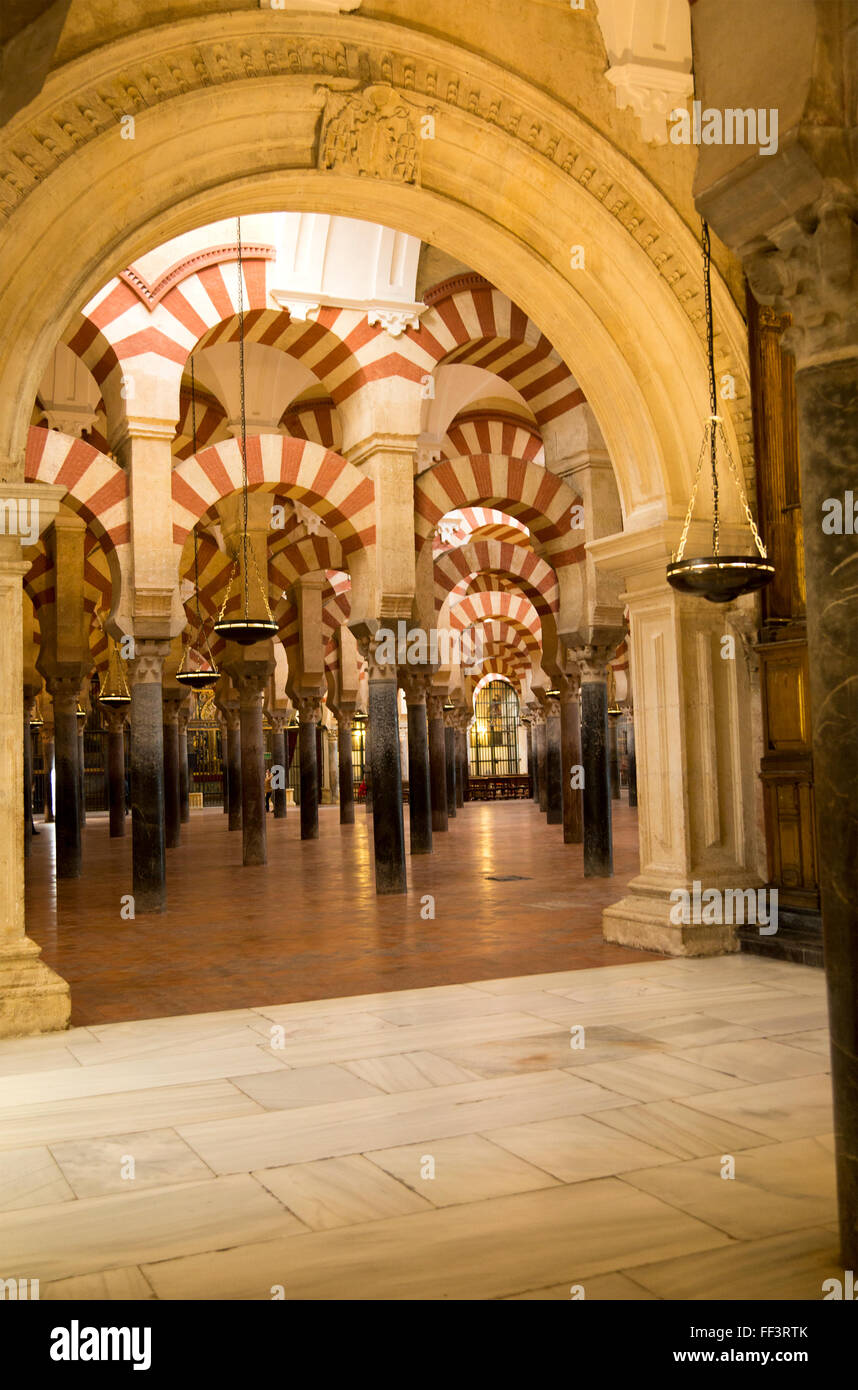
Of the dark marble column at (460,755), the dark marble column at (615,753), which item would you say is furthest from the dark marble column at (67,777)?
the dark marble column at (615,753)

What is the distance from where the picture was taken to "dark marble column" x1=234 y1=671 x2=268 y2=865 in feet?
35.0

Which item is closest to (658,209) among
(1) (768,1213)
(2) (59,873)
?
(1) (768,1213)

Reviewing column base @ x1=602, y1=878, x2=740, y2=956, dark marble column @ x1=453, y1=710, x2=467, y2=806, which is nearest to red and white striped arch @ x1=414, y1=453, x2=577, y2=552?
column base @ x1=602, y1=878, x2=740, y2=956

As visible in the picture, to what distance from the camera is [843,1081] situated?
200 centimetres

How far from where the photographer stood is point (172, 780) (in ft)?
46.8

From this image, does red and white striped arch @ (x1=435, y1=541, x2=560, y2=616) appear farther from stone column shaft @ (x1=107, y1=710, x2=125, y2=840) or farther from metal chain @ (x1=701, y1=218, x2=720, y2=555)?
metal chain @ (x1=701, y1=218, x2=720, y2=555)

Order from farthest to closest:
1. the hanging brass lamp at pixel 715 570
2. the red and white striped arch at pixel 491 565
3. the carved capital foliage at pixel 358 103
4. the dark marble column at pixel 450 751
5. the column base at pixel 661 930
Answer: the dark marble column at pixel 450 751, the red and white striped arch at pixel 491 565, the column base at pixel 661 930, the hanging brass lamp at pixel 715 570, the carved capital foliage at pixel 358 103

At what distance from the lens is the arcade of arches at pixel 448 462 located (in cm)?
229

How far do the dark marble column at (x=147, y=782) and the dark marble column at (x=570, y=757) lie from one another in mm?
5077

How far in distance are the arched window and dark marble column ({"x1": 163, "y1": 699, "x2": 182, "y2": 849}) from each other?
15.8 metres

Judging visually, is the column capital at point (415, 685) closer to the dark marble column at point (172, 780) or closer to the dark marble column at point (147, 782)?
the dark marble column at point (172, 780)

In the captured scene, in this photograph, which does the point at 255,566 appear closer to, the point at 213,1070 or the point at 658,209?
the point at 658,209

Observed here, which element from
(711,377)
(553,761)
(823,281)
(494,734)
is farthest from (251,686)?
(494,734)

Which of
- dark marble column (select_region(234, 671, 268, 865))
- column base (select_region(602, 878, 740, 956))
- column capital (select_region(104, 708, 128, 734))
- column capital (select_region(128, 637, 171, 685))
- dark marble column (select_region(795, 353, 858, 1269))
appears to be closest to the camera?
dark marble column (select_region(795, 353, 858, 1269))
